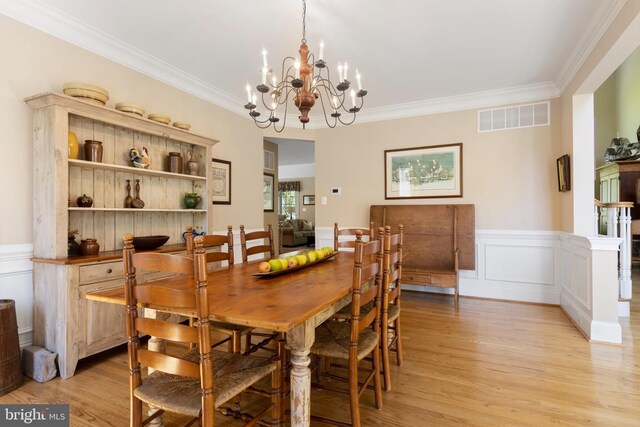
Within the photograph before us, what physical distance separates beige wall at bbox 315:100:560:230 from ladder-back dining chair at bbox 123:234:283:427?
3781 mm

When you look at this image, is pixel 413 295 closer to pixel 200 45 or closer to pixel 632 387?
pixel 632 387

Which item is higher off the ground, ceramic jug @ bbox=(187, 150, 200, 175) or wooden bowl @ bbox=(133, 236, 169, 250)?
ceramic jug @ bbox=(187, 150, 200, 175)

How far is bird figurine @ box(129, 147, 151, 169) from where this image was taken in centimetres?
295

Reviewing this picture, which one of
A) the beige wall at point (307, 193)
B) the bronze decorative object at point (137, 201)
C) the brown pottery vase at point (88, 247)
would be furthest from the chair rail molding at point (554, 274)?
the beige wall at point (307, 193)

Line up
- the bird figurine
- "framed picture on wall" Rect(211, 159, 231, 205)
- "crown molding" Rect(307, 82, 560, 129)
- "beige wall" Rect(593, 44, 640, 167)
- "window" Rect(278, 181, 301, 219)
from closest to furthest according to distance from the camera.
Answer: the bird figurine, "crown molding" Rect(307, 82, 560, 129), "framed picture on wall" Rect(211, 159, 231, 205), "beige wall" Rect(593, 44, 640, 167), "window" Rect(278, 181, 301, 219)

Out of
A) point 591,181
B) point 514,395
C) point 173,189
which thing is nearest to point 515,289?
point 591,181

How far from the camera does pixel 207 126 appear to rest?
400cm

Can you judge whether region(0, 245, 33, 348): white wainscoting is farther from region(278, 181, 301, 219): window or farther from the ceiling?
region(278, 181, 301, 219): window

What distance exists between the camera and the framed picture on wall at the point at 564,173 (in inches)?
138

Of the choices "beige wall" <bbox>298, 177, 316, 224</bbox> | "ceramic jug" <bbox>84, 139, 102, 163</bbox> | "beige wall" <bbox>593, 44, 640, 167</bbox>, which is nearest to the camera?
"ceramic jug" <bbox>84, 139, 102, 163</bbox>

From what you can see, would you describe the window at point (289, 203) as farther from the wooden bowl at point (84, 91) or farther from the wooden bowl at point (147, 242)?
the wooden bowl at point (84, 91)

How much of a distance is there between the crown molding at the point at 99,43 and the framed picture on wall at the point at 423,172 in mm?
2585

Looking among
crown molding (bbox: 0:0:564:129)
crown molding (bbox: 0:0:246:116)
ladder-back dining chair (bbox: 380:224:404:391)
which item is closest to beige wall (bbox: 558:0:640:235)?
crown molding (bbox: 0:0:564:129)

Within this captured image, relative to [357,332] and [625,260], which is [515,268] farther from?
[357,332]
